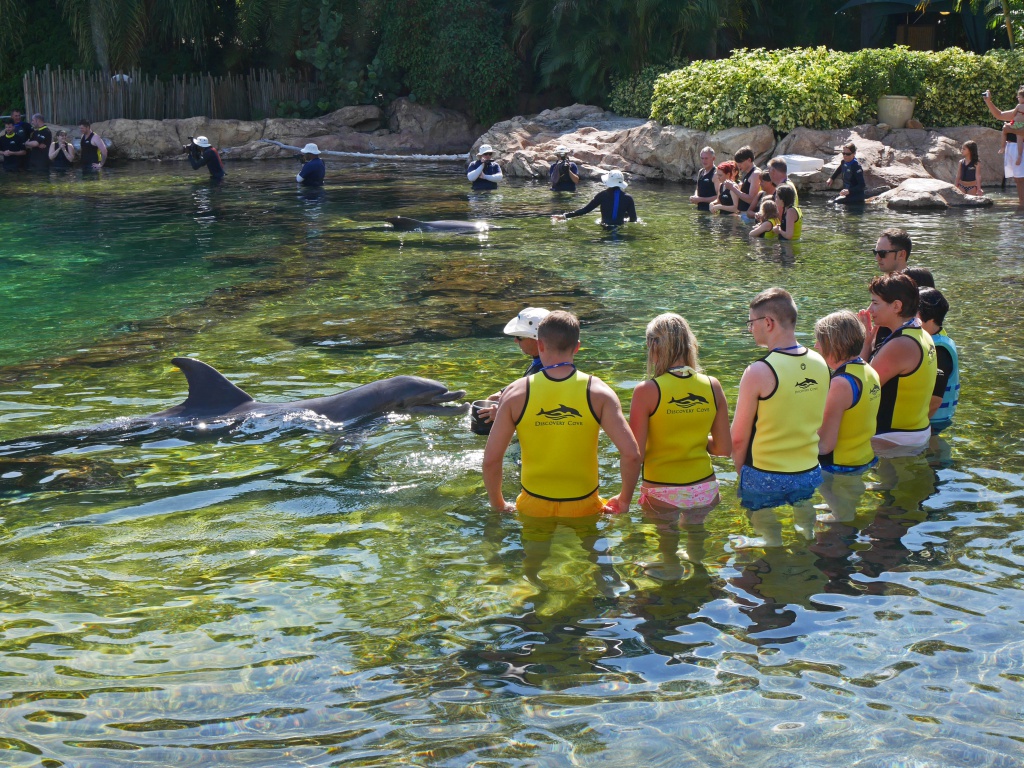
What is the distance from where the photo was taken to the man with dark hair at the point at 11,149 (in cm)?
2698

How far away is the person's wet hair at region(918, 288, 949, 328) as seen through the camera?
6570 millimetres

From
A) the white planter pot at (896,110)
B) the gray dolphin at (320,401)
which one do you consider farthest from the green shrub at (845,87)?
the gray dolphin at (320,401)

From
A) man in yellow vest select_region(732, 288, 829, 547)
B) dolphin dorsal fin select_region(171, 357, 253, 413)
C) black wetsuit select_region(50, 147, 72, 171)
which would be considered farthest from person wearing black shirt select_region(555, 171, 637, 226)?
black wetsuit select_region(50, 147, 72, 171)

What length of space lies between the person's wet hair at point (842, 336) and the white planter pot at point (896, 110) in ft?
60.5

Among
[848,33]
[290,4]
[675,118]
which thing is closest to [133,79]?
[290,4]

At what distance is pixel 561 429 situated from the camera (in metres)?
5.03

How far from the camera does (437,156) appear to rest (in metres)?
30.2

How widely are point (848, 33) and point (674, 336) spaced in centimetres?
3028

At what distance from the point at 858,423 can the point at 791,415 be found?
747 mm

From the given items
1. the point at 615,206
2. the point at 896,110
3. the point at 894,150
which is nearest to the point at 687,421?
the point at 615,206

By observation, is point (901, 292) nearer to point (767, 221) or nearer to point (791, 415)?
point (791, 415)

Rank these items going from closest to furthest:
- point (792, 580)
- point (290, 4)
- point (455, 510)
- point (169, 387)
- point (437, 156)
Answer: point (792, 580) < point (455, 510) < point (169, 387) < point (437, 156) < point (290, 4)

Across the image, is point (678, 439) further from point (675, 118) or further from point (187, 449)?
point (675, 118)

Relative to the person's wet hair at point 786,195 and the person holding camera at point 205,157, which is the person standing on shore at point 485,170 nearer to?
the person holding camera at point 205,157
